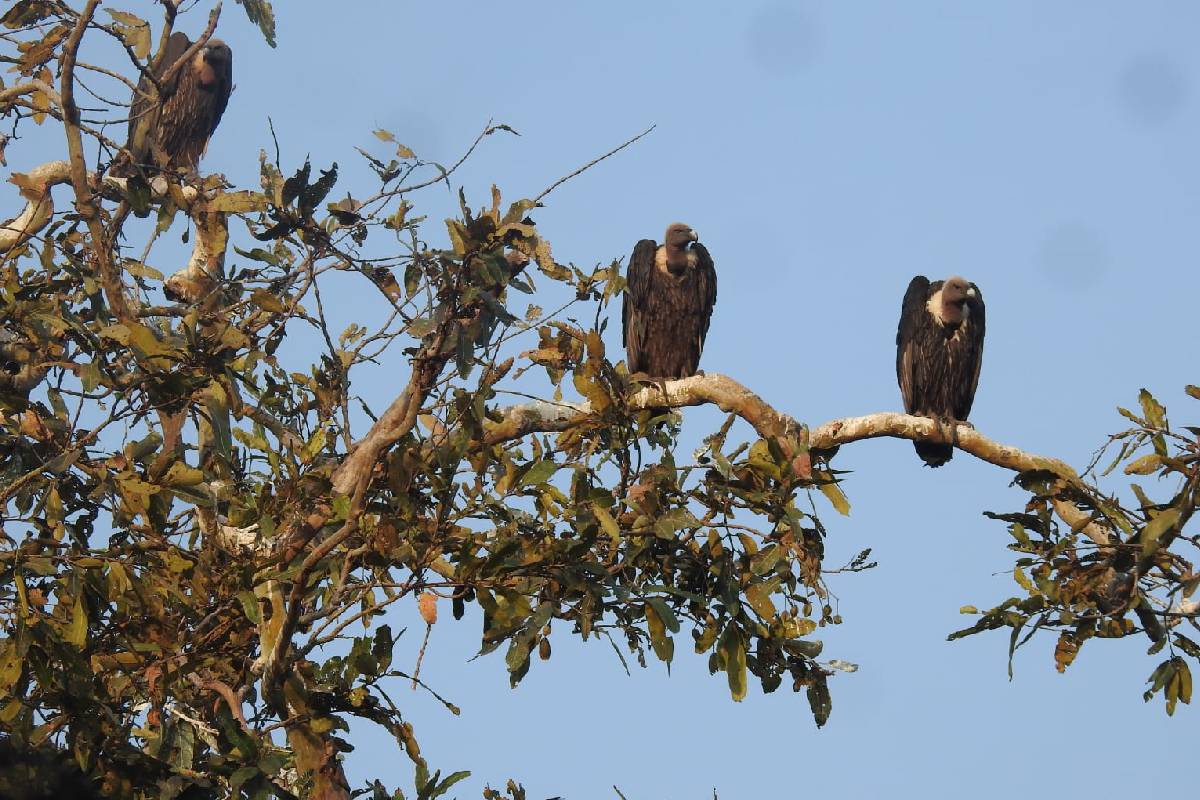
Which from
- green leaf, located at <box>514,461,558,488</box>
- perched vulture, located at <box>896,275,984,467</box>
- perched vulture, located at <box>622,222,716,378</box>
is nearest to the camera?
green leaf, located at <box>514,461,558,488</box>

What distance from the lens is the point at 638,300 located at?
8867 millimetres

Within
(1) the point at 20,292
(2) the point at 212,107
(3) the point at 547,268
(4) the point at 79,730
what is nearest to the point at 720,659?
(3) the point at 547,268

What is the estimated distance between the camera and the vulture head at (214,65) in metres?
10.5

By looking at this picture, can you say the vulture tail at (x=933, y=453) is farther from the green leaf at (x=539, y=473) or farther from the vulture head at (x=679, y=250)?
the green leaf at (x=539, y=473)

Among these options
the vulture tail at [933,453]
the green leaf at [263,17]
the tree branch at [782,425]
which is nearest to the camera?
the tree branch at [782,425]

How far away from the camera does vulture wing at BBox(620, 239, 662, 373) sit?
349 inches

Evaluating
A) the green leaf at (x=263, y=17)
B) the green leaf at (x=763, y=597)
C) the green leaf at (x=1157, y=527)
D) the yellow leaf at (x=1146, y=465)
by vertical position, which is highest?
the green leaf at (x=263, y=17)

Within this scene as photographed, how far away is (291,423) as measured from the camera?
6.12m

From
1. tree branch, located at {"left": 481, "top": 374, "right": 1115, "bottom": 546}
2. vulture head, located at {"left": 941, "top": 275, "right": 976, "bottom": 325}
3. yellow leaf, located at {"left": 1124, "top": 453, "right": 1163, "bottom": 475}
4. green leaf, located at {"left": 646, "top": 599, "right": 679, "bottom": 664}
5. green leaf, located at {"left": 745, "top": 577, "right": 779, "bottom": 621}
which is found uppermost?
vulture head, located at {"left": 941, "top": 275, "right": 976, "bottom": 325}

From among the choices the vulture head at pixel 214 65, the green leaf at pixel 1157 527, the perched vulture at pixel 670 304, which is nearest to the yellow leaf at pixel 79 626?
the green leaf at pixel 1157 527

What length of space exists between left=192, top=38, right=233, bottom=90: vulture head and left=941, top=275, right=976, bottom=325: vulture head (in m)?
4.90

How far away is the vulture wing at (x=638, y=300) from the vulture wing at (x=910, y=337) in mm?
1567

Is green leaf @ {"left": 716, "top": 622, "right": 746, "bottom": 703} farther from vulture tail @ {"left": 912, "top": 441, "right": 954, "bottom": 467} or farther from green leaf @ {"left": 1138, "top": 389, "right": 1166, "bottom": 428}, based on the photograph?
vulture tail @ {"left": 912, "top": 441, "right": 954, "bottom": 467}

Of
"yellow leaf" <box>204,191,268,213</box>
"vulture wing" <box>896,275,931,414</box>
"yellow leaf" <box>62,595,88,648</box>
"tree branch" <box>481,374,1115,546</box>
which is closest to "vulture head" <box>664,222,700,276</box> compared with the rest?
"vulture wing" <box>896,275,931,414</box>
